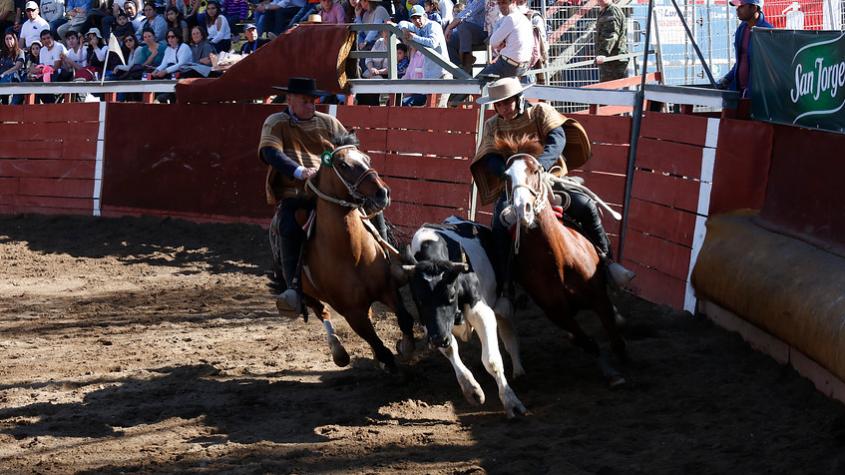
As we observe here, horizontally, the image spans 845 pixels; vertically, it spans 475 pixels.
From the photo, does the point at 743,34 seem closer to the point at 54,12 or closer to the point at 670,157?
the point at 670,157

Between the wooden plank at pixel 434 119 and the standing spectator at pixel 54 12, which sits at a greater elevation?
the standing spectator at pixel 54 12

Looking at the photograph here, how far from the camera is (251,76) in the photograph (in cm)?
1469

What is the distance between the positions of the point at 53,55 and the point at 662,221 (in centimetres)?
1350

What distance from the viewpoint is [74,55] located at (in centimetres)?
1967

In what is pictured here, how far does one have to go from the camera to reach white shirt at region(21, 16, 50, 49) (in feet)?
68.7

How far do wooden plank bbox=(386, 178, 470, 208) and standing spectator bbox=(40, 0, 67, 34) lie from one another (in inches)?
450

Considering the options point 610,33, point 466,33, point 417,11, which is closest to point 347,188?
point 610,33

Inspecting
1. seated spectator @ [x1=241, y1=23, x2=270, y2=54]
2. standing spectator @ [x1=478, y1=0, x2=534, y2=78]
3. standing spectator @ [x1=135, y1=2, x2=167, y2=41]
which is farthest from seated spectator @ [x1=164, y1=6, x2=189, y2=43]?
standing spectator @ [x1=478, y1=0, x2=534, y2=78]

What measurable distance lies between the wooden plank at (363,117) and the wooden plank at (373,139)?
58 mm

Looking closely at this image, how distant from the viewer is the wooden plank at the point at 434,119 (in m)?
12.2

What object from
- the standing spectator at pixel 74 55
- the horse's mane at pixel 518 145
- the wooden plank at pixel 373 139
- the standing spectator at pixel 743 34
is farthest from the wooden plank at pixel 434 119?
the standing spectator at pixel 74 55

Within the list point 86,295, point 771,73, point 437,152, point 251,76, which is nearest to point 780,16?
point 437,152

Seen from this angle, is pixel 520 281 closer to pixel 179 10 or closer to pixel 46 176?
pixel 46 176

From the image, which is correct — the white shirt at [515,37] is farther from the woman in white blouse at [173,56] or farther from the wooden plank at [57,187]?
the wooden plank at [57,187]
